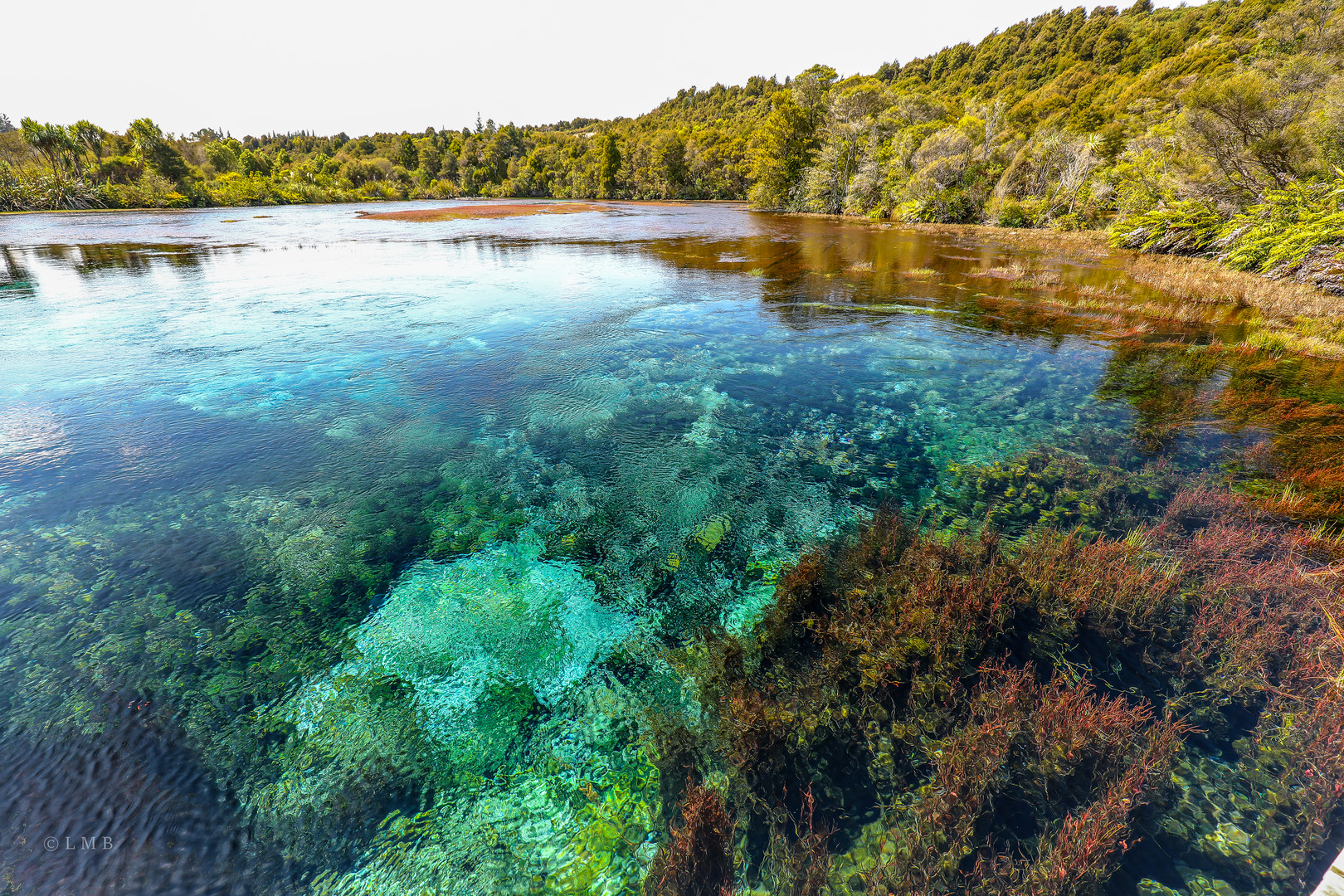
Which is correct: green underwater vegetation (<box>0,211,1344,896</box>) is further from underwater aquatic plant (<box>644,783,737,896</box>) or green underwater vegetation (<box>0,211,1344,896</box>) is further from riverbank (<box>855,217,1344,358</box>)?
riverbank (<box>855,217,1344,358</box>)

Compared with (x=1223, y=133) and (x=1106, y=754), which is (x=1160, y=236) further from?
(x=1106, y=754)

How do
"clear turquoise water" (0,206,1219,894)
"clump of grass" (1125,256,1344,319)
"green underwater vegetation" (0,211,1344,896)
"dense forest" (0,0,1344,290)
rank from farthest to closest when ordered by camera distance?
A: 1. "dense forest" (0,0,1344,290)
2. "clump of grass" (1125,256,1344,319)
3. "clear turquoise water" (0,206,1219,894)
4. "green underwater vegetation" (0,211,1344,896)

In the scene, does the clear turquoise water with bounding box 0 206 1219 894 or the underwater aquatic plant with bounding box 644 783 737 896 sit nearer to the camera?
the underwater aquatic plant with bounding box 644 783 737 896

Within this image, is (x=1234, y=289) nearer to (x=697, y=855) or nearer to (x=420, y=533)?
(x=697, y=855)

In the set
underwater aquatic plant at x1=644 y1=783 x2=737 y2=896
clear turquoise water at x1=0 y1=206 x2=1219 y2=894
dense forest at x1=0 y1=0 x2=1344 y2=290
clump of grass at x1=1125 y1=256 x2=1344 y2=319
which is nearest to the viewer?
underwater aquatic plant at x1=644 y1=783 x2=737 y2=896

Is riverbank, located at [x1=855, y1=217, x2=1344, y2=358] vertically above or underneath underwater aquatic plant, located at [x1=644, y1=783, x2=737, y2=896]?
above

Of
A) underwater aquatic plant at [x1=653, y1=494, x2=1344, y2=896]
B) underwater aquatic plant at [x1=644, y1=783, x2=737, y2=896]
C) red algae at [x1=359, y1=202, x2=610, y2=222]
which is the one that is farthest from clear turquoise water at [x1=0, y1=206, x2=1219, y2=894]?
red algae at [x1=359, y1=202, x2=610, y2=222]
